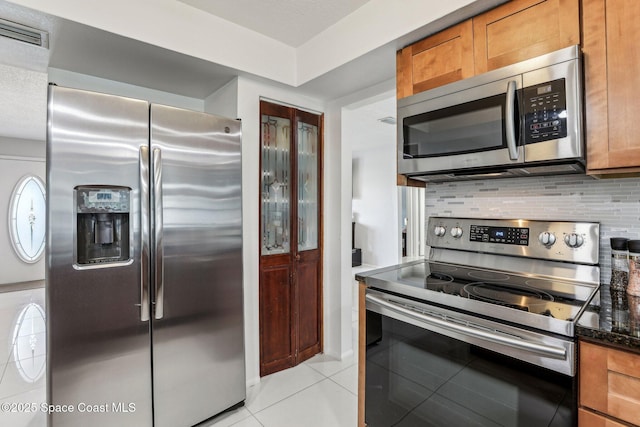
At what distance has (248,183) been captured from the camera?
93.7 inches

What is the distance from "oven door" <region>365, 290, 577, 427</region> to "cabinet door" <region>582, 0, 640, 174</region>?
72cm

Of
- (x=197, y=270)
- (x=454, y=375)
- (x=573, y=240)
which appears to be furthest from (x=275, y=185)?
(x=573, y=240)

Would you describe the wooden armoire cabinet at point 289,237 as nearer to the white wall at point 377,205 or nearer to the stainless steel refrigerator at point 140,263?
the stainless steel refrigerator at point 140,263

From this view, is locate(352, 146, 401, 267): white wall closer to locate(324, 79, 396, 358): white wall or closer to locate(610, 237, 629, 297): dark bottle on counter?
locate(324, 79, 396, 358): white wall

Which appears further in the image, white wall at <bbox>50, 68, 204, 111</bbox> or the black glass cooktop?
white wall at <bbox>50, 68, 204, 111</bbox>

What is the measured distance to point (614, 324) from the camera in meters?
0.99

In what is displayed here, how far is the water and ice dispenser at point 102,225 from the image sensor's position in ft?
5.10

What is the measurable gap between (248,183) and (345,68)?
3.49ft

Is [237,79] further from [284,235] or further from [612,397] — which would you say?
[612,397]

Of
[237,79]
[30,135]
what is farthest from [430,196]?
[30,135]

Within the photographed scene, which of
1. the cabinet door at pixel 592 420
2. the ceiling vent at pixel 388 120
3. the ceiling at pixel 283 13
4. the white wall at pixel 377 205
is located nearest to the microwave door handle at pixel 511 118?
the cabinet door at pixel 592 420

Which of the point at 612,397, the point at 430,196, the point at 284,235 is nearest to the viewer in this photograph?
the point at 612,397

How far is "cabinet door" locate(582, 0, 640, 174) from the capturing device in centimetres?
113

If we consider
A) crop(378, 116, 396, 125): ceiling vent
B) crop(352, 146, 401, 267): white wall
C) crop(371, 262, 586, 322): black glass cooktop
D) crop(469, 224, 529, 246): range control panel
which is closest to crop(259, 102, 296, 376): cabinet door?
crop(371, 262, 586, 322): black glass cooktop
